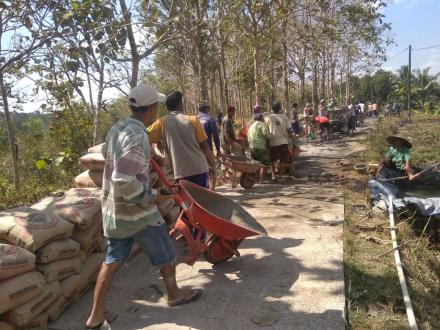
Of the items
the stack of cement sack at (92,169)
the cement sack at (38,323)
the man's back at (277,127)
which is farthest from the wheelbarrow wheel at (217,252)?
the man's back at (277,127)

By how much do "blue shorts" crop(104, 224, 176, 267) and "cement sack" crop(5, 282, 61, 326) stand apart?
0.57 meters

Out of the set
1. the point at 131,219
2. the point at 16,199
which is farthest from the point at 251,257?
the point at 16,199

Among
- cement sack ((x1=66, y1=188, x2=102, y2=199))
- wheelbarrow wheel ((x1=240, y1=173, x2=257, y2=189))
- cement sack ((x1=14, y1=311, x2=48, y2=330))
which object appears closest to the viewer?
cement sack ((x1=14, y1=311, x2=48, y2=330))

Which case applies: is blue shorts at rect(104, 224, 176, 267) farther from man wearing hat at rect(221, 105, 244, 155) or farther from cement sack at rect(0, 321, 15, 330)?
man wearing hat at rect(221, 105, 244, 155)

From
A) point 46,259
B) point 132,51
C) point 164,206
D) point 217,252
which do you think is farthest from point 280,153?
point 46,259

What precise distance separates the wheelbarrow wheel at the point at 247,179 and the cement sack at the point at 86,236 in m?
4.08

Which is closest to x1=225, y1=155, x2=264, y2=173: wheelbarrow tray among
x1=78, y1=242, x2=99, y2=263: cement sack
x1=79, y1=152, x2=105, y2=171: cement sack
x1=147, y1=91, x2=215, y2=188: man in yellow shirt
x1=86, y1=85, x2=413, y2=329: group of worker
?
x1=147, y1=91, x2=215, y2=188: man in yellow shirt

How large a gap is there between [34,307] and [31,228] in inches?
23.2

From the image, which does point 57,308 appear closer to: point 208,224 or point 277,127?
point 208,224

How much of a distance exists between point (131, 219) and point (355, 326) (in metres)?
1.83

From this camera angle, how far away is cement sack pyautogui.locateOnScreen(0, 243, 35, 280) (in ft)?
9.62

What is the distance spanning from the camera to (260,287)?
3766 mm

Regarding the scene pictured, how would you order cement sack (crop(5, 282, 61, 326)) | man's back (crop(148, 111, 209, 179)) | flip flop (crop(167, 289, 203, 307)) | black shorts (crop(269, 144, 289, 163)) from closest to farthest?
cement sack (crop(5, 282, 61, 326))
flip flop (crop(167, 289, 203, 307))
man's back (crop(148, 111, 209, 179))
black shorts (crop(269, 144, 289, 163))

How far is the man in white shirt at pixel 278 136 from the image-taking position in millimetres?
8289
